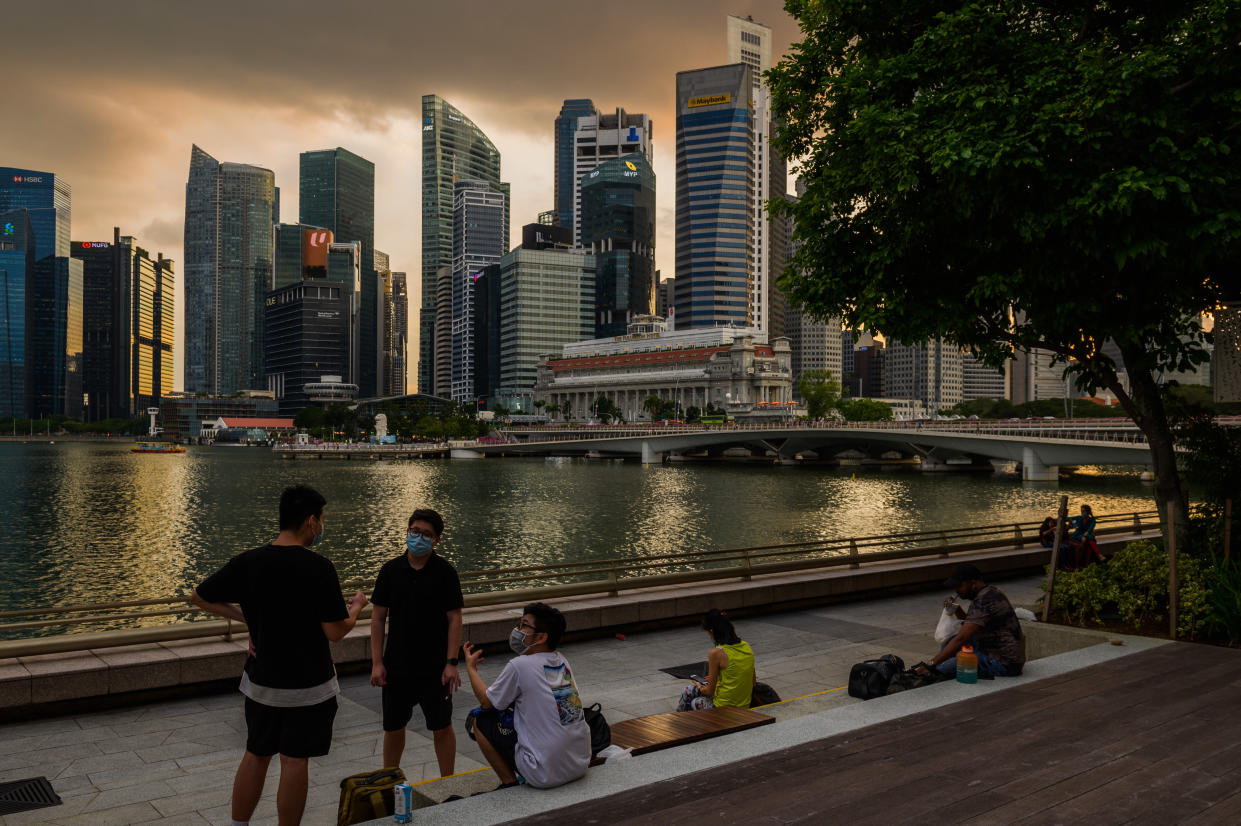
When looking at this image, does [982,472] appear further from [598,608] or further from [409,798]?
[409,798]

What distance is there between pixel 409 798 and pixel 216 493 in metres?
66.4

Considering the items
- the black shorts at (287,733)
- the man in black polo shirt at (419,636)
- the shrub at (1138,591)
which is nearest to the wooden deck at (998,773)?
the black shorts at (287,733)

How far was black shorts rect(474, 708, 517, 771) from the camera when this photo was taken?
6.16 metres

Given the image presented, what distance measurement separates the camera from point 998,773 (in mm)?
6246

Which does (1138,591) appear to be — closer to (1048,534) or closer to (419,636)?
(1048,534)

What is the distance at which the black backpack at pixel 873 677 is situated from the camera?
29.2ft

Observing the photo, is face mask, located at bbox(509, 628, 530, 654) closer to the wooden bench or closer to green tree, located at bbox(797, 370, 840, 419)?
the wooden bench

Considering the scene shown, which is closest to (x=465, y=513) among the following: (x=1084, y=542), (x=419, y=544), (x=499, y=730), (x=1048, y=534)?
(x=1048, y=534)

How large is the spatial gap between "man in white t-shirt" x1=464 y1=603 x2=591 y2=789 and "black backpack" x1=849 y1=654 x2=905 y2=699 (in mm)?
4018

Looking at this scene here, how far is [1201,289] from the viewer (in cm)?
1317

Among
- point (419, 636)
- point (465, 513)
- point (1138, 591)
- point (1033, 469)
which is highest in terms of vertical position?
point (419, 636)

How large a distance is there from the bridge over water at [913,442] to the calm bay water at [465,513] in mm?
3209

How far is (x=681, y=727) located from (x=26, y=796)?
5.64 m

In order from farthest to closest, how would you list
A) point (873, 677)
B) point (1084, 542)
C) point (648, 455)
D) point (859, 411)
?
point (859, 411)
point (648, 455)
point (1084, 542)
point (873, 677)
